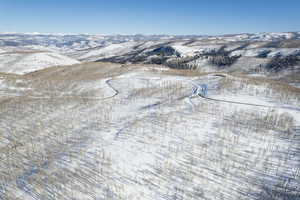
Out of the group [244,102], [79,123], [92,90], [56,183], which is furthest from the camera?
[92,90]

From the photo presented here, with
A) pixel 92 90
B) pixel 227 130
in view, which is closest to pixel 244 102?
pixel 227 130

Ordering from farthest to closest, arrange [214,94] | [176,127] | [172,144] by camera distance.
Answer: [214,94]
[176,127]
[172,144]

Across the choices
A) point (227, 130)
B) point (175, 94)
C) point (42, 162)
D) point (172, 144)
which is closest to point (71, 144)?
point (42, 162)

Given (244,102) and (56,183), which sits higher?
(244,102)

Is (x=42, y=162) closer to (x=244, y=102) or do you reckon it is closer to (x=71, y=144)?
(x=71, y=144)

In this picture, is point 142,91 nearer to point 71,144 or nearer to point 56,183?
point 71,144

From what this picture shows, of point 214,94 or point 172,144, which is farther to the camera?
point 214,94
